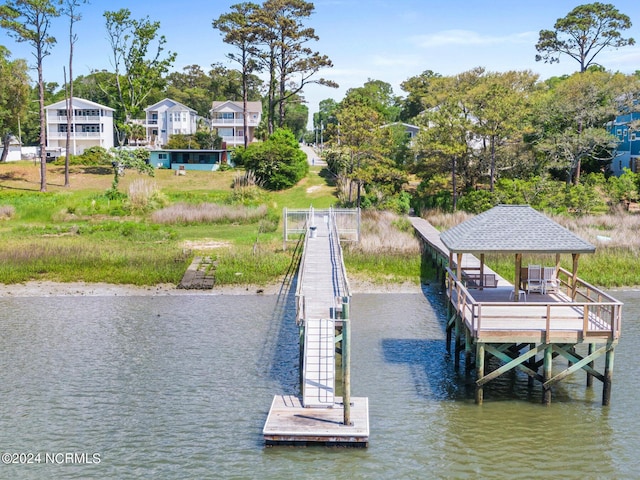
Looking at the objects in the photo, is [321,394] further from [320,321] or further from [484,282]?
[484,282]

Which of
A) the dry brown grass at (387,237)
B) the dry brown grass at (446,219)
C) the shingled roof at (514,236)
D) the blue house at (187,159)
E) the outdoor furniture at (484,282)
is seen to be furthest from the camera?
the blue house at (187,159)

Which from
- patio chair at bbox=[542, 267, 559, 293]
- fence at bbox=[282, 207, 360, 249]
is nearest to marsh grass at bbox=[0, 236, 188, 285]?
fence at bbox=[282, 207, 360, 249]

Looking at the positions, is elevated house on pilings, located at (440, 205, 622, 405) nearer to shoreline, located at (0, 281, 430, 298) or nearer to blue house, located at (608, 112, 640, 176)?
shoreline, located at (0, 281, 430, 298)

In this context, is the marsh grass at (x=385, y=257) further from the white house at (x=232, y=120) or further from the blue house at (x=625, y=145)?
the white house at (x=232, y=120)

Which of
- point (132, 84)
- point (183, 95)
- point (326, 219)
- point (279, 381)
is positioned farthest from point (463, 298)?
point (183, 95)

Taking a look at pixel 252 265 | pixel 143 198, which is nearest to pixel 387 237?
pixel 252 265

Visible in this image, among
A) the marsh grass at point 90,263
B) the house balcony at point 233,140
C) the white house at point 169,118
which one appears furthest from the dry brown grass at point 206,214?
the white house at point 169,118

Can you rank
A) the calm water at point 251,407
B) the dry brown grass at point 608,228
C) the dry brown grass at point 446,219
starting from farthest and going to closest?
1. the dry brown grass at point 446,219
2. the dry brown grass at point 608,228
3. the calm water at point 251,407
